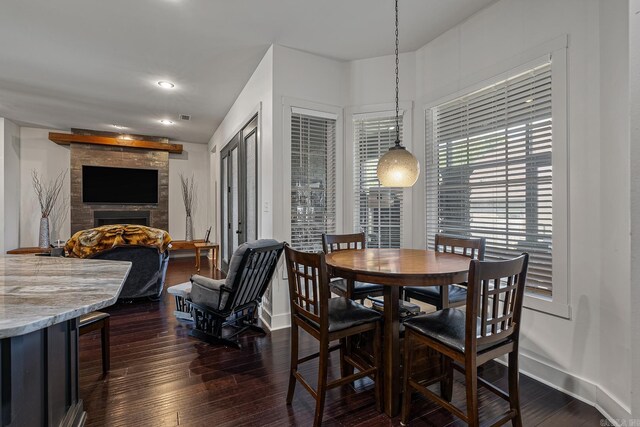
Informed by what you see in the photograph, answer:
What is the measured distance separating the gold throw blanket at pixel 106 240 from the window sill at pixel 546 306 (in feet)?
13.2

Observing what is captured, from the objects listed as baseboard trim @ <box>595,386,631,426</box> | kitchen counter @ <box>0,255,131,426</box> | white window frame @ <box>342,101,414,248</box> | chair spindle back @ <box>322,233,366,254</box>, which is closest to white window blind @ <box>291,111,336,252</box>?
white window frame @ <box>342,101,414,248</box>

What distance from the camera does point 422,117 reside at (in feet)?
11.1

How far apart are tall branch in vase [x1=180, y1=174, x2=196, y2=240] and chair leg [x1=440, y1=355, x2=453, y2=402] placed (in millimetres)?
6763

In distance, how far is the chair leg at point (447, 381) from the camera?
1991mm

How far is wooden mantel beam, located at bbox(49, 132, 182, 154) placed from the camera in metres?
6.44

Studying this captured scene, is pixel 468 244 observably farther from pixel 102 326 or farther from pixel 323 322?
pixel 102 326

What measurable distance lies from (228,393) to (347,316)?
39.4 inches

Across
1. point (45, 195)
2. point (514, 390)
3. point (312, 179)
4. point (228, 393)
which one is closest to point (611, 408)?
point (514, 390)

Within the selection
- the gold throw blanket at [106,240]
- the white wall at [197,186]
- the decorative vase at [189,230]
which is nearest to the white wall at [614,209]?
the gold throw blanket at [106,240]

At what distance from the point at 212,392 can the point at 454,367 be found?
164 cm

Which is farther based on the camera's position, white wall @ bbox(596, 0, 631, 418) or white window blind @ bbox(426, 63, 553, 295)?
white window blind @ bbox(426, 63, 553, 295)

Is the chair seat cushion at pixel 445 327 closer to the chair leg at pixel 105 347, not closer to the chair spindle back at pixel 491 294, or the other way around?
the chair spindle back at pixel 491 294

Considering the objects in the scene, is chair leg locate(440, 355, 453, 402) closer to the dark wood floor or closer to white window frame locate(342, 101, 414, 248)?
the dark wood floor

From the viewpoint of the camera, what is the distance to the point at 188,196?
7758mm
